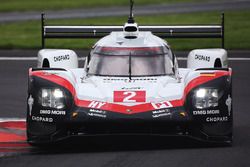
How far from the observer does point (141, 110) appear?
1177 centimetres

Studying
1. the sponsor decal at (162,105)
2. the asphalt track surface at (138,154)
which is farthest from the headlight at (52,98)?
the sponsor decal at (162,105)

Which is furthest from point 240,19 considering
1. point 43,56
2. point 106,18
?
point 43,56

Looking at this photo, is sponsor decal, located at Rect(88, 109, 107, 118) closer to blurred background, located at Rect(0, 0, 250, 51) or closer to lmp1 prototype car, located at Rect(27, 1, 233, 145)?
lmp1 prototype car, located at Rect(27, 1, 233, 145)

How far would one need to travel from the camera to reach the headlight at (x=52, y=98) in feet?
39.3

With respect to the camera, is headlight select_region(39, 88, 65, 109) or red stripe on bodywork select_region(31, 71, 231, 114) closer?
red stripe on bodywork select_region(31, 71, 231, 114)

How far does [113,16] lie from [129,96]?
65.3ft

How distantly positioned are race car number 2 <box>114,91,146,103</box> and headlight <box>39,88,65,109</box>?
666 millimetres

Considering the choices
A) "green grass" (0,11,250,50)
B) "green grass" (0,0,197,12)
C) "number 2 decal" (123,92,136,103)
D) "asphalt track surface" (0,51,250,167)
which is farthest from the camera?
"green grass" (0,0,197,12)

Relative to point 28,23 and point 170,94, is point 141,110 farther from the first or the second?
point 28,23

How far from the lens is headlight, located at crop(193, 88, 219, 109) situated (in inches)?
471

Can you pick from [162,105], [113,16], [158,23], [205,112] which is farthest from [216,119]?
[113,16]

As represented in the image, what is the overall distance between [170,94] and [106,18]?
19212mm

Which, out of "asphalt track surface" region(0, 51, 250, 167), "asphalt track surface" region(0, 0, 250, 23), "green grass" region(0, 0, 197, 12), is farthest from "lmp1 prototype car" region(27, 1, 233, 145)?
"green grass" region(0, 0, 197, 12)

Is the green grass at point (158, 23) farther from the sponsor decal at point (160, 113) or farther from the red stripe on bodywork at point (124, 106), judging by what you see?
the sponsor decal at point (160, 113)
